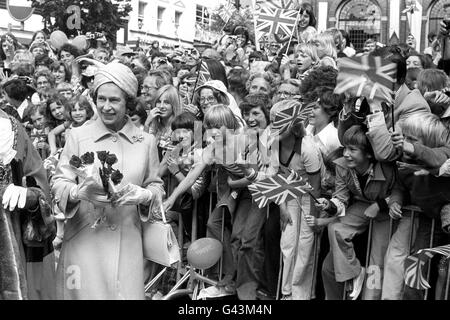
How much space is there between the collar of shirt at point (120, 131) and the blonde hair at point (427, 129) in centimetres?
180

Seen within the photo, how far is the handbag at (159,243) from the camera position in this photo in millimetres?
5422

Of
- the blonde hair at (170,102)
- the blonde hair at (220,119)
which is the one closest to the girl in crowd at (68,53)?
the blonde hair at (170,102)

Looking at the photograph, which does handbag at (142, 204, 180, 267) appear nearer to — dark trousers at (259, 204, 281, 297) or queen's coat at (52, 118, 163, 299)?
queen's coat at (52, 118, 163, 299)

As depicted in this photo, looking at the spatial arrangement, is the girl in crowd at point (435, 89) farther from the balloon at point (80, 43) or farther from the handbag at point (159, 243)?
the balloon at point (80, 43)

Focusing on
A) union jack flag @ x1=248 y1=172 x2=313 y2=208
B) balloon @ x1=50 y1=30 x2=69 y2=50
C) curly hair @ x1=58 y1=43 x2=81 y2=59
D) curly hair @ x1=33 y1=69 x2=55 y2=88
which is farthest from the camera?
balloon @ x1=50 y1=30 x2=69 y2=50

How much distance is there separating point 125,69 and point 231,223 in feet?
6.55

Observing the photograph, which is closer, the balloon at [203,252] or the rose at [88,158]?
the rose at [88,158]

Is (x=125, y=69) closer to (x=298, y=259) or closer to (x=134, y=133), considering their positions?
(x=134, y=133)

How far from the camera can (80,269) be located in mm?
5324

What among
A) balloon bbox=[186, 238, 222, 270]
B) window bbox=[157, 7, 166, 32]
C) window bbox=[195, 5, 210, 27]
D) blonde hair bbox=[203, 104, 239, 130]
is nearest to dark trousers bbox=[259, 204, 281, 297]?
balloon bbox=[186, 238, 222, 270]

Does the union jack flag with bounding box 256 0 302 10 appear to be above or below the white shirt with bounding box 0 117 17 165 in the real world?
above

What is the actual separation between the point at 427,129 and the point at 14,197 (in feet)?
8.80

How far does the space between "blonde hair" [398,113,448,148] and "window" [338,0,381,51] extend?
109ft

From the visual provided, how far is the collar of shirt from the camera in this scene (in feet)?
17.7
